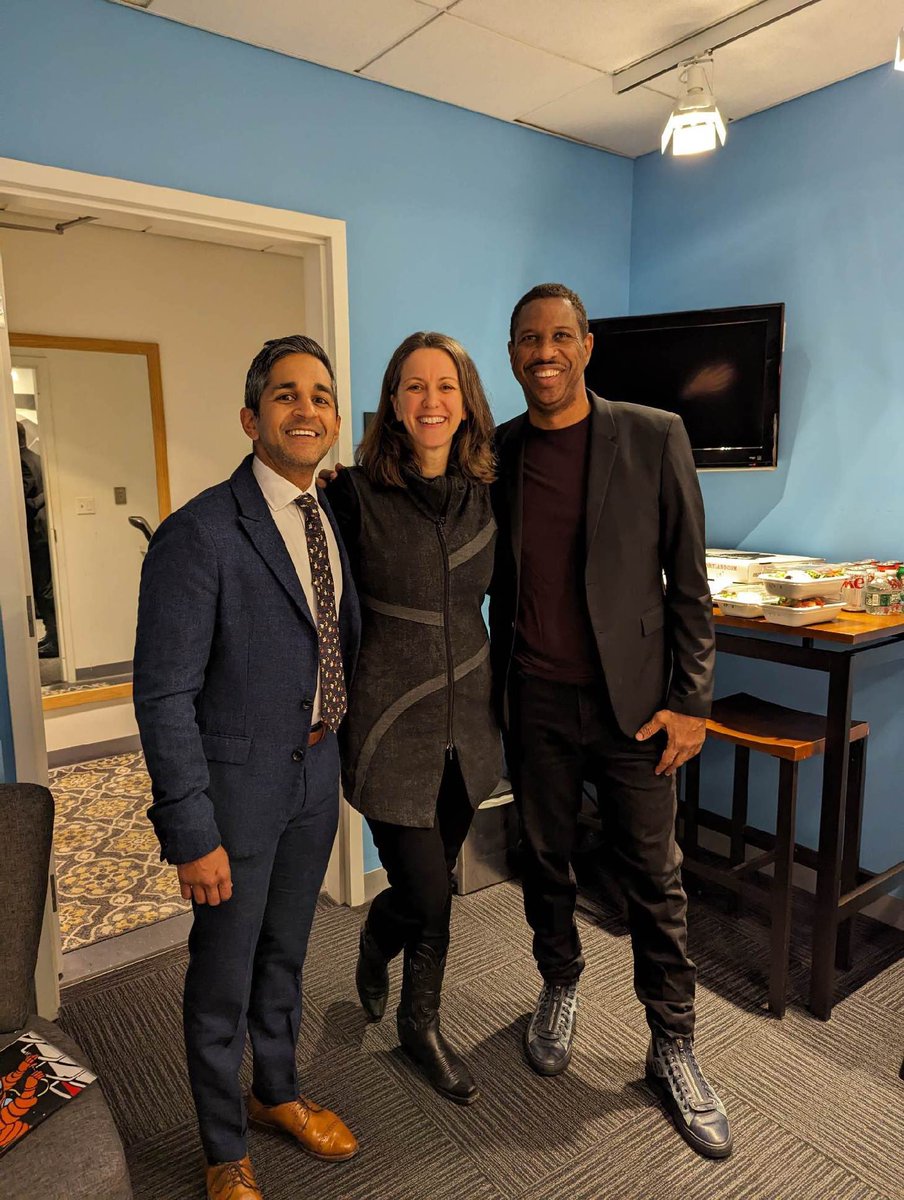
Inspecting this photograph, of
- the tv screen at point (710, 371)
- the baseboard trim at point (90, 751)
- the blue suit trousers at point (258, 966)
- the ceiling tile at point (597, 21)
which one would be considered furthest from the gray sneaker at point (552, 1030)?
the baseboard trim at point (90, 751)

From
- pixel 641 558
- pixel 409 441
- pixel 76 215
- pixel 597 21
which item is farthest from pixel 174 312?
pixel 641 558

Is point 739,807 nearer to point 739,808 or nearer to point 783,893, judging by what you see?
point 739,808

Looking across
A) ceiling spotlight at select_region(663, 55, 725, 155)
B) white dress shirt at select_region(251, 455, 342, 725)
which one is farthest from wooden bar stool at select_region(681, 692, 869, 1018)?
ceiling spotlight at select_region(663, 55, 725, 155)

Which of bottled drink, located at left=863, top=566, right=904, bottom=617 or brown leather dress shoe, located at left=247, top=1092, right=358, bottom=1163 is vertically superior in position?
bottled drink, located at left=863, top=566, right=904, bottom=617

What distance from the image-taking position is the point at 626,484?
5.84 feet

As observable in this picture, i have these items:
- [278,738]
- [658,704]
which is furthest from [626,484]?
[278,738]

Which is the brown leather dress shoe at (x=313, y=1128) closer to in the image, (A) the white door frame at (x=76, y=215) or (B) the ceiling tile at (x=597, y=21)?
(A) the white door frame at (x=76, y=215)

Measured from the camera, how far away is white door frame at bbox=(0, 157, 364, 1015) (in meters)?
2.04

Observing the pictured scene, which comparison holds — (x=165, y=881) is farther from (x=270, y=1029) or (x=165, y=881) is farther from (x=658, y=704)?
(x=658, y=704)

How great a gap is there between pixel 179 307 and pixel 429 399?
3.27 m

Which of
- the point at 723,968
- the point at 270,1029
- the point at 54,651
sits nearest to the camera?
the point at 270,1029

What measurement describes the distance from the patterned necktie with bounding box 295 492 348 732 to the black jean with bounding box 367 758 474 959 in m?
0.32

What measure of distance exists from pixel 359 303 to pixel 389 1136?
2174 mm

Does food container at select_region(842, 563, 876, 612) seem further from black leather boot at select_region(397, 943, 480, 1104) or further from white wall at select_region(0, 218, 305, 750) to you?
white wall at select_region(0, 218, 305, 750)
